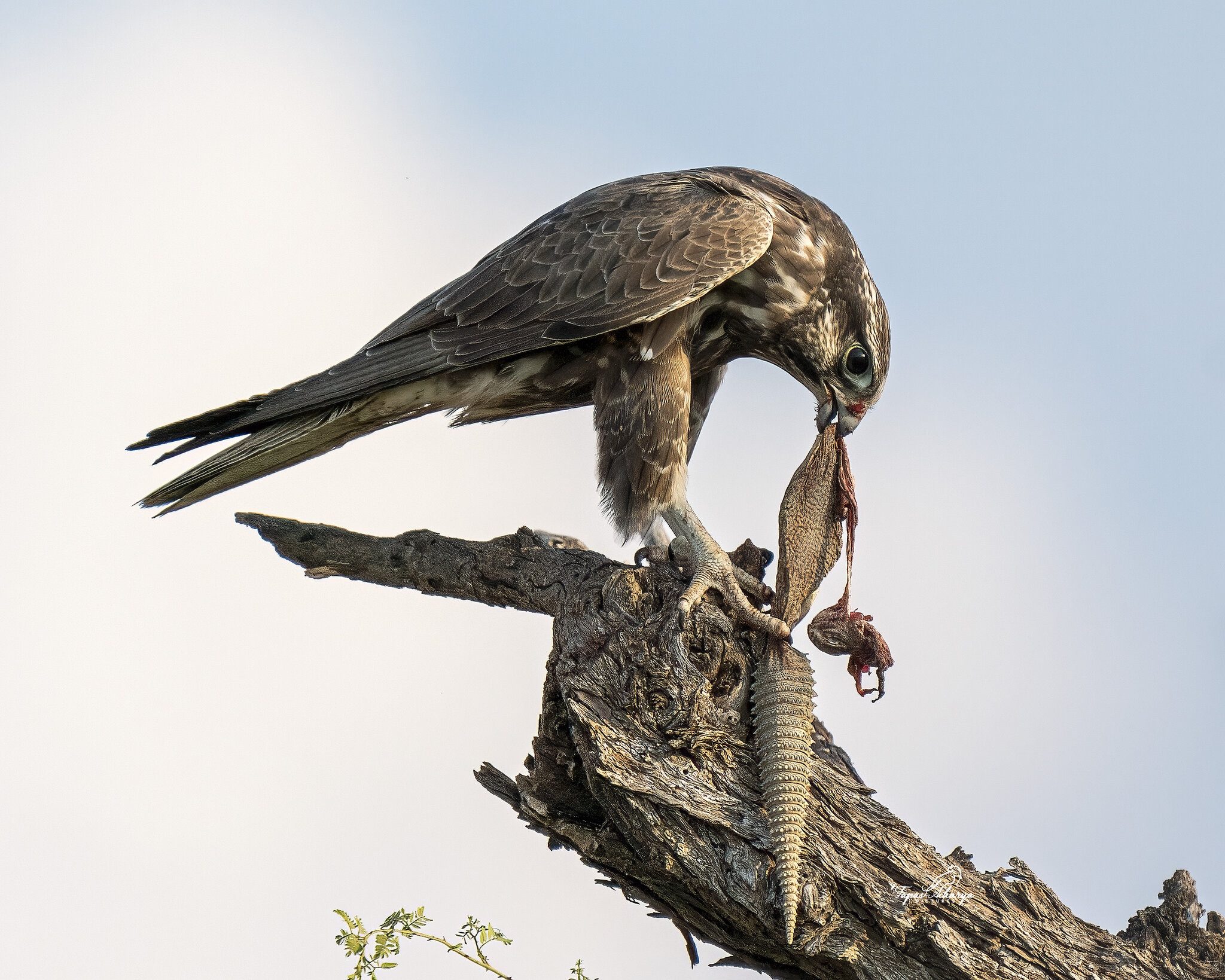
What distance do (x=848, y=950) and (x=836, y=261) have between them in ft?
8.61

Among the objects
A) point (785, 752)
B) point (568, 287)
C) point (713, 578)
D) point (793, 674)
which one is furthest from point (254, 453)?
point (785, 752)

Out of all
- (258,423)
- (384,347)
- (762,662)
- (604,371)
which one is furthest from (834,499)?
(258,423)

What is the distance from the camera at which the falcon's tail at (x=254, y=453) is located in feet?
14.9

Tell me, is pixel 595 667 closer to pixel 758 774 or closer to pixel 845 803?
pixel 758 774

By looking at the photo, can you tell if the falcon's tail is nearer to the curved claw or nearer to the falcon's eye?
the curved claw

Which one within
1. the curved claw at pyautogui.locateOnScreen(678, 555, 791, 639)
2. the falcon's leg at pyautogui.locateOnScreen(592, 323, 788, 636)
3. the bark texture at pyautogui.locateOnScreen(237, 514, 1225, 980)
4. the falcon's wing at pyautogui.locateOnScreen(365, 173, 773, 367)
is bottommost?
the bark texture at pyautogui.locateOnScreen(237, 514, 1225, 980)

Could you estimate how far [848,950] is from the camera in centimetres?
339

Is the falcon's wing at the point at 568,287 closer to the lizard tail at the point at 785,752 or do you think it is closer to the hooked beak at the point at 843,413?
the hooked beak at the point at 843,413

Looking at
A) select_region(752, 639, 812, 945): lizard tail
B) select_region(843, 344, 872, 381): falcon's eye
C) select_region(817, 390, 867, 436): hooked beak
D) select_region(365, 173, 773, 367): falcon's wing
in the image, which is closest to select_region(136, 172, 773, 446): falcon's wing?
select_region(365, 173, 773, 367): falcon's wing

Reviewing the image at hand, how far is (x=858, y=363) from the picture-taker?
4.77m

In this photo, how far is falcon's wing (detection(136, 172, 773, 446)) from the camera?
436 cm

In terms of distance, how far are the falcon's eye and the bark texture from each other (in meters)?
1.27

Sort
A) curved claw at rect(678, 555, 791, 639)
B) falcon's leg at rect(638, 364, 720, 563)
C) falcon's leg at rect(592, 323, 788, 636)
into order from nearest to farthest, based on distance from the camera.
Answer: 1. curved claw at rect(678, 555, 791, 639)
2. falcon's leg at rect(592, 323, 788, 636)
3. falcon's leg at rect(638, 364, 720, 563)

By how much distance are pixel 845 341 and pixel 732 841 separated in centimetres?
218
